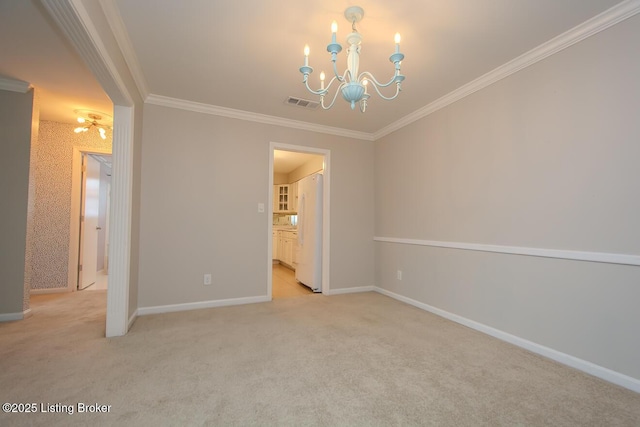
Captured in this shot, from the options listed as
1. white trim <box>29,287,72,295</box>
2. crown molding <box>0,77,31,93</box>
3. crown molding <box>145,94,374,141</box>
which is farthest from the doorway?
crown molding <box>145,94,374,141</box>

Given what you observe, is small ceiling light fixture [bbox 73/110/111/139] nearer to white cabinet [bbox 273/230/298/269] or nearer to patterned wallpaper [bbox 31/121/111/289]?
patterned wallpaper [bbox 31/121/111/289]

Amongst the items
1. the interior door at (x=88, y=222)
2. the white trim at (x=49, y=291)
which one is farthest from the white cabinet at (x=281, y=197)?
the white trim at (x=49, y=291)

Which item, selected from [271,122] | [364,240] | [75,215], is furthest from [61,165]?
[364,240]

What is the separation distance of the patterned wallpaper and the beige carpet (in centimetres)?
146

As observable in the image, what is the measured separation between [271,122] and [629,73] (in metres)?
3.41

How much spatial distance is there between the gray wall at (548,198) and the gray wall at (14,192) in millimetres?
4547

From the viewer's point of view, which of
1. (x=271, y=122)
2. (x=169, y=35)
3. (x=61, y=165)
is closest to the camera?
(x=169, y=35)

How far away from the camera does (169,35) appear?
2189 mm

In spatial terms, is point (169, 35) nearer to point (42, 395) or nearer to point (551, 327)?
point (42, 395)

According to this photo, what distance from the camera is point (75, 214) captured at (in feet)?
13.8

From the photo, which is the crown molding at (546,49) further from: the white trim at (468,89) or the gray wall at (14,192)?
the gray wall at (14,192)

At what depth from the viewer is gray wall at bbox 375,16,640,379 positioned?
1.86 m

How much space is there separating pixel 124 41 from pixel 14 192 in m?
2.23

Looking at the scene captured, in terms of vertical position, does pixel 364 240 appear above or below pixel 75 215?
below
